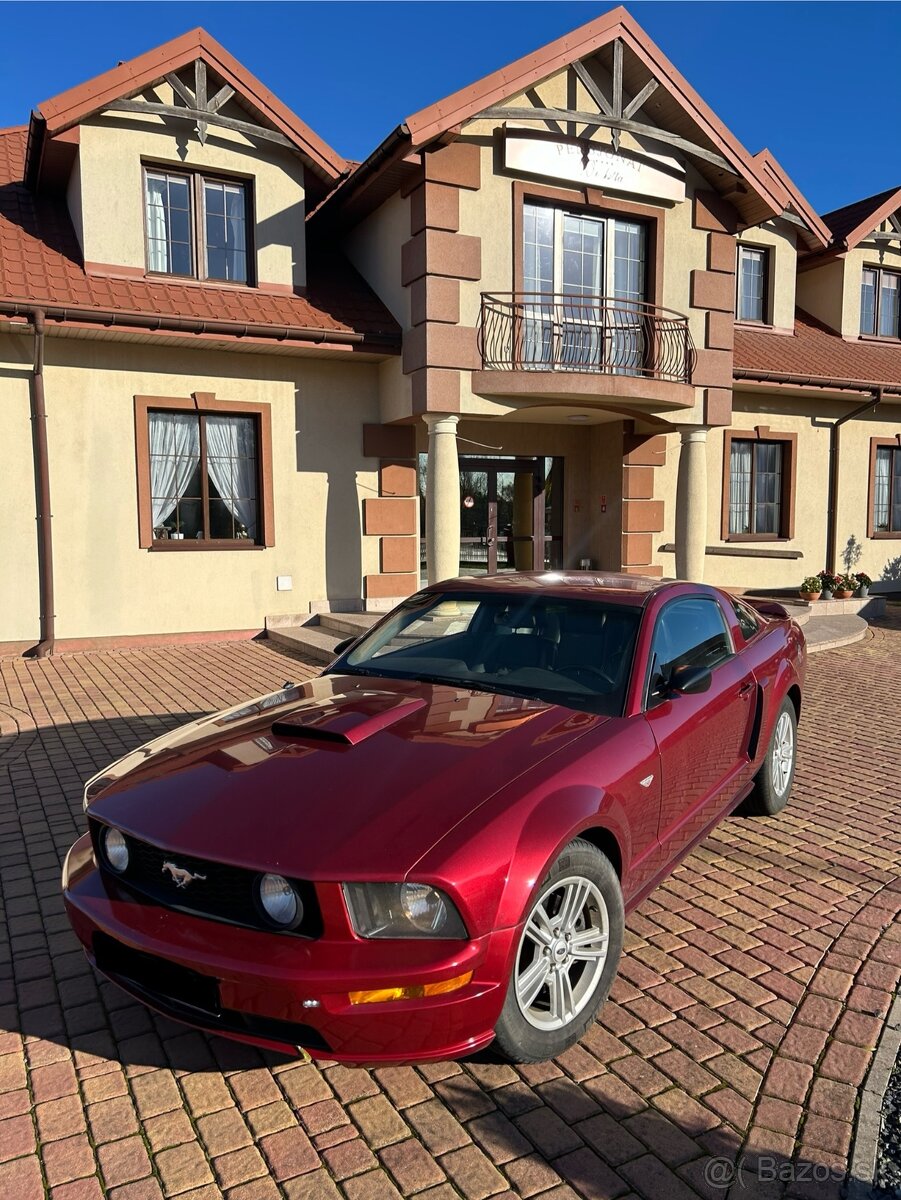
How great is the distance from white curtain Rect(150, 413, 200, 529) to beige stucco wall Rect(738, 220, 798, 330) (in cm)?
1064

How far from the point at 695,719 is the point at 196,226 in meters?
10.0

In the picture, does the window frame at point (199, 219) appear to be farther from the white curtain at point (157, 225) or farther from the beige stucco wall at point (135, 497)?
the beige stucco wall at point (135, 497)

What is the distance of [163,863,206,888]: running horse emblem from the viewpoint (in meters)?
2.58

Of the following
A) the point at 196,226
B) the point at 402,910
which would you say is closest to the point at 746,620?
the point at 402,910

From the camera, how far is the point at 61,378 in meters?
10.1

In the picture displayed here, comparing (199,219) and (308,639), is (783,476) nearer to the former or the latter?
(308,639)

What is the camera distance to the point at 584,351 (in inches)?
466

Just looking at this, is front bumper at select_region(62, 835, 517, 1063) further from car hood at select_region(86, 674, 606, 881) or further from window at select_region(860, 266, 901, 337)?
window at select_region(860, 266, 901, 337)

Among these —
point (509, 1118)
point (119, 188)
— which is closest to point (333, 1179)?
point (509, 1118)

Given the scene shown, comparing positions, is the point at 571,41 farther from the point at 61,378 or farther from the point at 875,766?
the point at 875,766

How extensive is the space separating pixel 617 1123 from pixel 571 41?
1189 cm

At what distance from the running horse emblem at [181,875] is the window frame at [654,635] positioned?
73.3 inches

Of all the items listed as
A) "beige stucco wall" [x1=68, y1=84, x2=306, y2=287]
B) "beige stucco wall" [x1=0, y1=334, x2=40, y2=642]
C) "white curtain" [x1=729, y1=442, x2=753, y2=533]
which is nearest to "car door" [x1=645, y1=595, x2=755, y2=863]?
"beige stucco wall" [x1=0, y1=334, x2=40, y2=642]

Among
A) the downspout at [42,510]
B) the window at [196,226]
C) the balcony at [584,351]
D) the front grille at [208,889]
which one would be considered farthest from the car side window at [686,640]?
the window at [196,226]
